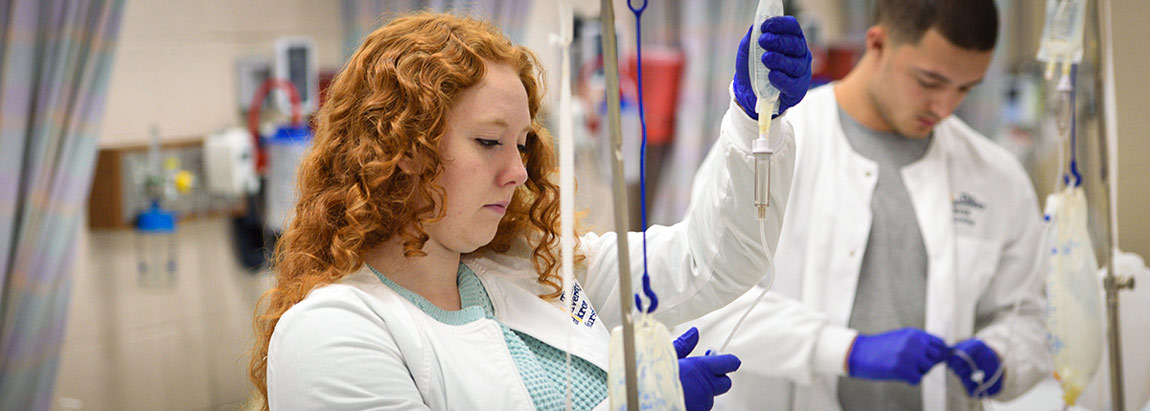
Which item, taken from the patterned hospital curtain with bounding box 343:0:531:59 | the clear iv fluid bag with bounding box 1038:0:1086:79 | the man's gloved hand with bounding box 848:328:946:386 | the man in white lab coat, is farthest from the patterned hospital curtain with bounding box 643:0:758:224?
the clear iv fluid bag with bounding box 1038:0:1086:79

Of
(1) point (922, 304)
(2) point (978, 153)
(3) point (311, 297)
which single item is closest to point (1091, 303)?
(1) point (922, 304)

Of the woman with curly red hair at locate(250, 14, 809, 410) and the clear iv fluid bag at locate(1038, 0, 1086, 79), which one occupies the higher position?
the clear iv fluid bag at locate(1038, 0, 1086, 79)

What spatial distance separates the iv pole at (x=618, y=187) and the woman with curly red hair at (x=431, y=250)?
0.67 ft

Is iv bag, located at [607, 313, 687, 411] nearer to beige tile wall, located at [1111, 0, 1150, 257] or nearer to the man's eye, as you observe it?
the man's eye

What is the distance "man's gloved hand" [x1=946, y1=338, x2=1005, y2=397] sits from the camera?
1791mm

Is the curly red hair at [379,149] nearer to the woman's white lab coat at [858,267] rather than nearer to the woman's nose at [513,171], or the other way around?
the woman's nose at [513,171]

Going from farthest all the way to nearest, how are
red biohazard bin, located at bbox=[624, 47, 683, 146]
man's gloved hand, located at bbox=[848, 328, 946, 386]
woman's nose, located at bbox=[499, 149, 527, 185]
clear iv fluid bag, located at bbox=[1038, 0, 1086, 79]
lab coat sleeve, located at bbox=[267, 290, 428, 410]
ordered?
red biohazard bin, located at bbox=[624, 47, 683, 146], man's gloved hand, located at bbox=[848, 328, 946, 386], clear iv fluid bag, located at bbox=[1038, 0, 1086, 79], woman's nose, located at bbox=[499, 149, 527, 185], lab coat sleeve, located at bbox=[267, 290, 428, 410]

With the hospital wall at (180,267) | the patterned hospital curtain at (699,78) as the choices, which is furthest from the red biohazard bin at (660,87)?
the hospital wall at (180,267)

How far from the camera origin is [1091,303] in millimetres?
1343

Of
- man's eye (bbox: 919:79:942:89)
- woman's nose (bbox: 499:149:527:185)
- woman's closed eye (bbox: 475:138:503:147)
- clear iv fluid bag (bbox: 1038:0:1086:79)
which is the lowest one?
woman's nose (bbox: 499:149:527:185)

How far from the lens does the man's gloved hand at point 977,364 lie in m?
1.79

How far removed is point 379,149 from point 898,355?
105 cm

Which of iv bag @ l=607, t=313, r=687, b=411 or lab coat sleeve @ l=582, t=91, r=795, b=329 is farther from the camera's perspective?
lab coat sleeve @ l=582, t=91, r=795, b=329

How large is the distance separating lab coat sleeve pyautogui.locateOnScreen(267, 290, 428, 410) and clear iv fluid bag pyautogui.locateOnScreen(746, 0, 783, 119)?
0.50 meters
